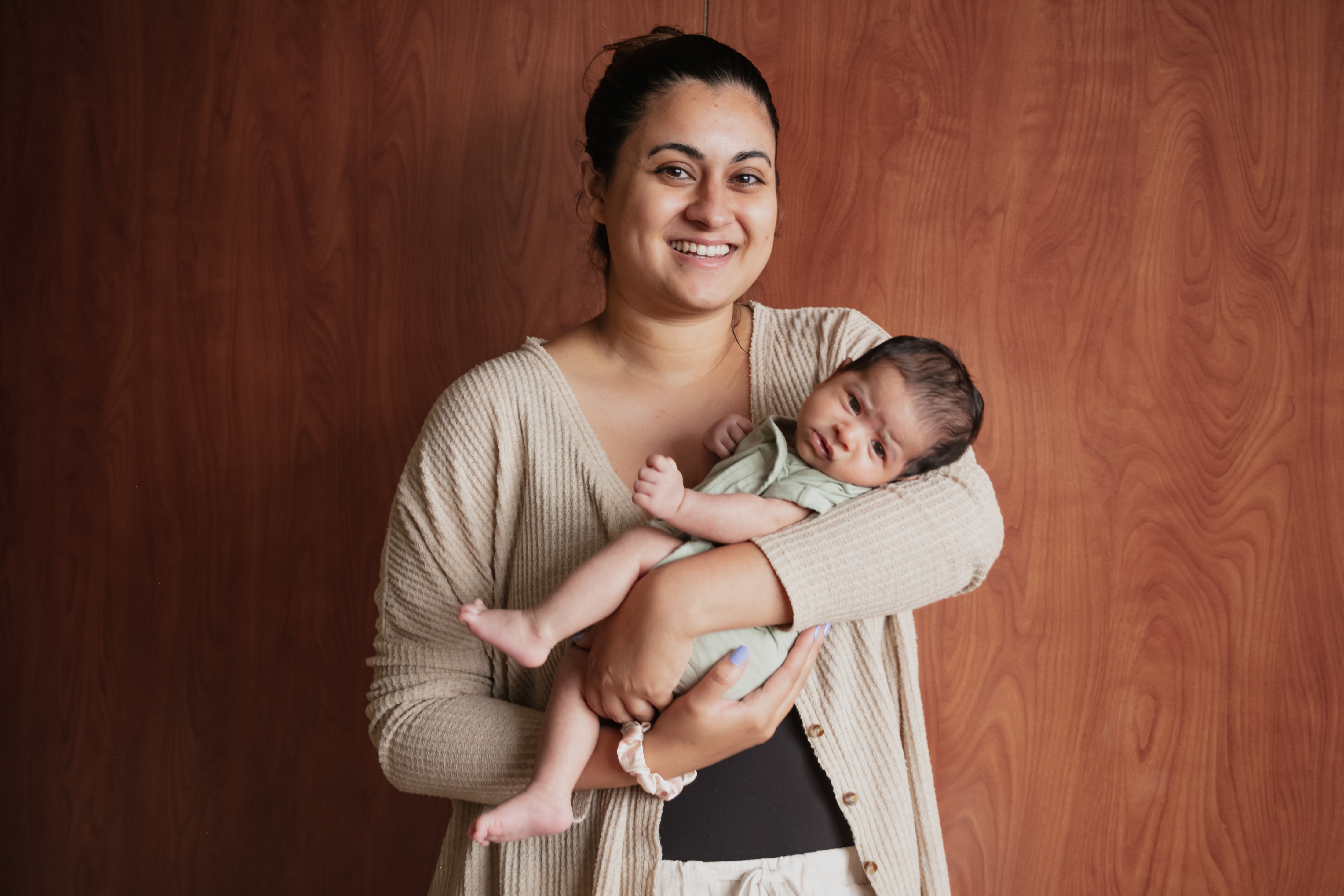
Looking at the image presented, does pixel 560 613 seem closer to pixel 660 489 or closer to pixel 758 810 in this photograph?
pixel 660 489

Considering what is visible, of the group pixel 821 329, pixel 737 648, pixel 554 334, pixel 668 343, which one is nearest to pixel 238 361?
pixel 554 334

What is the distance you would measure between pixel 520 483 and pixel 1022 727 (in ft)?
3.90

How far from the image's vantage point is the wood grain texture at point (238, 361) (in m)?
2.00

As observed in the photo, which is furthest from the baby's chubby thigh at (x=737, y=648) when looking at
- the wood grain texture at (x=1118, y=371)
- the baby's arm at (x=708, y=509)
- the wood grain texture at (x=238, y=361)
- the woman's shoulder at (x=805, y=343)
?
the wood grain texture at (x=238, y=361)

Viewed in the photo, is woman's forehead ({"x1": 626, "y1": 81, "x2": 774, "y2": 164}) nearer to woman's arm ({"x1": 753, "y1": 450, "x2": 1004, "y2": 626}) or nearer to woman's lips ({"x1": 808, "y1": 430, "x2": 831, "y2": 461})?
woman's lips ({"x1": 808, "y1": 430, "x2": 831, "y2": 461})

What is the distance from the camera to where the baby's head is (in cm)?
125

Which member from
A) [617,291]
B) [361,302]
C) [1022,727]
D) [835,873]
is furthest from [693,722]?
[361,302]

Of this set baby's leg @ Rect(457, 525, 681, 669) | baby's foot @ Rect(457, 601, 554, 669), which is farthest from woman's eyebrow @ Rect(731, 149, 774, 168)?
baby's foot @ Rect(457, 601, 554, 669)

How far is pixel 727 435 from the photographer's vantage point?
141 centimetres

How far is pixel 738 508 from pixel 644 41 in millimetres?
825

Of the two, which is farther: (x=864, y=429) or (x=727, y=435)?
(x=727, y=435)

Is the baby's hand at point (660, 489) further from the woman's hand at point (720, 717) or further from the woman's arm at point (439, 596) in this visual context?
the woman's arm at point (439, 596)

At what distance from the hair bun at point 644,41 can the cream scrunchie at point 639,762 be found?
1.01 metres

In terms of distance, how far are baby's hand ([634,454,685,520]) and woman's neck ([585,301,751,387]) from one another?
0.35m
